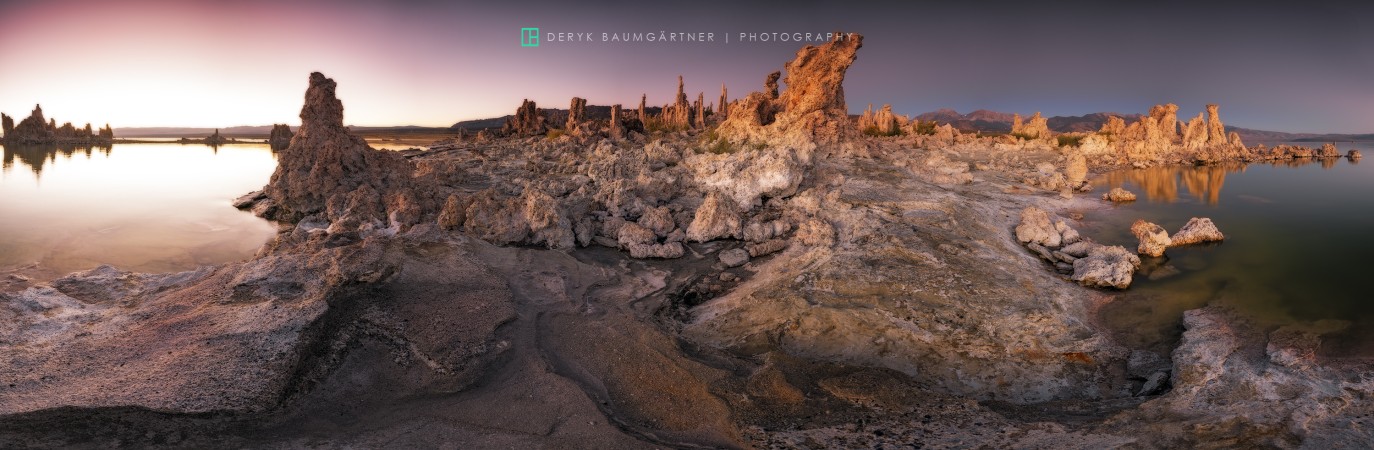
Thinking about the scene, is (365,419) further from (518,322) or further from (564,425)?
(518,322)

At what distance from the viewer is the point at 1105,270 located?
1315 centimetres

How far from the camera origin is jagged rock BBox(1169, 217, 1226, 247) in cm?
1764

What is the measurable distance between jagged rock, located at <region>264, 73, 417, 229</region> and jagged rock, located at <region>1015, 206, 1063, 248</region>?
1902cm

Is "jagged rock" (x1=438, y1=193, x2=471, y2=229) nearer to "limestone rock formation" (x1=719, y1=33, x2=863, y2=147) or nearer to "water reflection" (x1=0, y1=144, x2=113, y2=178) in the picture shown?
"limestone rock formation" (x1=719, y1=33, x2=863, y2=147)

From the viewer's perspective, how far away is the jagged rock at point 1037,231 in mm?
16062

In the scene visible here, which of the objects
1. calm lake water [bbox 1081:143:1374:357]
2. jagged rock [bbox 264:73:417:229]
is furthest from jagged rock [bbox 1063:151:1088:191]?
jagged rock [bbox 264:73:417:229]

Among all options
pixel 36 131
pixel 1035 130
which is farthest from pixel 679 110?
pixel 36 131

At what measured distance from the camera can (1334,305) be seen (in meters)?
11.2

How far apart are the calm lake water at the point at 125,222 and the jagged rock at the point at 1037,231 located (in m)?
20.7

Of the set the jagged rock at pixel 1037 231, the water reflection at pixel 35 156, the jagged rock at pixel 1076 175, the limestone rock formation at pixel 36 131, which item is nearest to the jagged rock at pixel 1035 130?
the jagged rock at pixel 1076 175

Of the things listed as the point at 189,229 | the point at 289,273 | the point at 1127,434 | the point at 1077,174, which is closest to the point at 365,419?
the point at 289,273

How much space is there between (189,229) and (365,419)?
18.2 m

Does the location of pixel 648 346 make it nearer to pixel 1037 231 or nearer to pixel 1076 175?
pixel 1037 231

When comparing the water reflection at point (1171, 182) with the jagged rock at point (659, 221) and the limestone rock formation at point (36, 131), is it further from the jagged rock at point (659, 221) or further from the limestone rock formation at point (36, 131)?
the limestone rock formation at point (36, 131)
